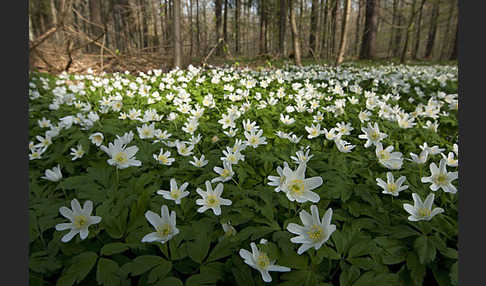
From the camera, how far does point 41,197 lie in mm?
1817

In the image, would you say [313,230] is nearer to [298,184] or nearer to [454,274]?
[298,184]

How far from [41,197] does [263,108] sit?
2.65 metres

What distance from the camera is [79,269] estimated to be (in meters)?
1.18

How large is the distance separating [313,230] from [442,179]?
965mm

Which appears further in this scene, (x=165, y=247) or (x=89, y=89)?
(x=89, y=89)

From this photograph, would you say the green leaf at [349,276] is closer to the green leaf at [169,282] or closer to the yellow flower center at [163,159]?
the green leaf at [169,282]

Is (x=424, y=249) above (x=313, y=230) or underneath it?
underneath

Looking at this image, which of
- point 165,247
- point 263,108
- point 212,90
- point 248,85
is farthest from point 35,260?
point 212,90

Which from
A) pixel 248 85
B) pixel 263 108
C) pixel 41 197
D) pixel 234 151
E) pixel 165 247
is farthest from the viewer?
pixel 248 85

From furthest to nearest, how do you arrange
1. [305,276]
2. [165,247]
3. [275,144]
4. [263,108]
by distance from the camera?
[263,108] → [275,144] → [165,247] → [305,276]

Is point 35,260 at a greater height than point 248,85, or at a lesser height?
lesser

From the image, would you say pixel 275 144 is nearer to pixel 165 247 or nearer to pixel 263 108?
pixel 263 108

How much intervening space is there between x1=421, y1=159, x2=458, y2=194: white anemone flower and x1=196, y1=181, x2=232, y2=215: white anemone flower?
1179 millimetres

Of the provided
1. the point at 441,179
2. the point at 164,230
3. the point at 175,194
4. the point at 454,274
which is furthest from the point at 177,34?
the point at 454,274
